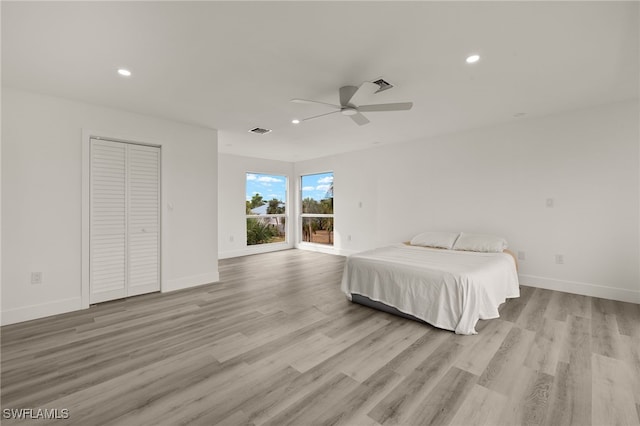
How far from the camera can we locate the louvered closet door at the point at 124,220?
3584mm

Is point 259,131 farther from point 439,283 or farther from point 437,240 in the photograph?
point 439,283

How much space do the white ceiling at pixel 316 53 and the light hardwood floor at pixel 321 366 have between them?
249cm

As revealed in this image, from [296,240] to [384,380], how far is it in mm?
6286

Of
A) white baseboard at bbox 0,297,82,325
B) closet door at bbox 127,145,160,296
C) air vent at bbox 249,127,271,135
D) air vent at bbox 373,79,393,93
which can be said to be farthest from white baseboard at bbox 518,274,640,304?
white baseboard at bbox 0,297,82,325

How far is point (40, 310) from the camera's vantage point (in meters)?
3.16

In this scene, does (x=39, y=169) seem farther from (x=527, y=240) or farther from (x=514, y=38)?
(x=527, y=240)

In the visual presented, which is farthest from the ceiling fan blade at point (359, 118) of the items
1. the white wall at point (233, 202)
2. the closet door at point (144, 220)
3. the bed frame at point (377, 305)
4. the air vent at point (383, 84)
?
the white wall at point (233, 202)

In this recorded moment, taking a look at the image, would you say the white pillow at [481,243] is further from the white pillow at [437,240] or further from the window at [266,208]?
the window at [266,208]

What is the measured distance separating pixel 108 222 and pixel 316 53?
132 inches

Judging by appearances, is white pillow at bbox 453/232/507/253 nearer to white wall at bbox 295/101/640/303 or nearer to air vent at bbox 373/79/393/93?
white wall at bbox 295/101/640/303

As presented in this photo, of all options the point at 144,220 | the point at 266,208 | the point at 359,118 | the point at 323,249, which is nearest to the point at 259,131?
the point at 359,118

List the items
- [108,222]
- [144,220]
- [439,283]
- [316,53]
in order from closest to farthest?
[316,53] → [439,283] → [108,222] → [144,220]

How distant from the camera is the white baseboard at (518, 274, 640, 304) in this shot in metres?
3.51

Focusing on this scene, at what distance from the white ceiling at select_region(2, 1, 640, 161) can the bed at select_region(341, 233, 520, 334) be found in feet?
6.35
